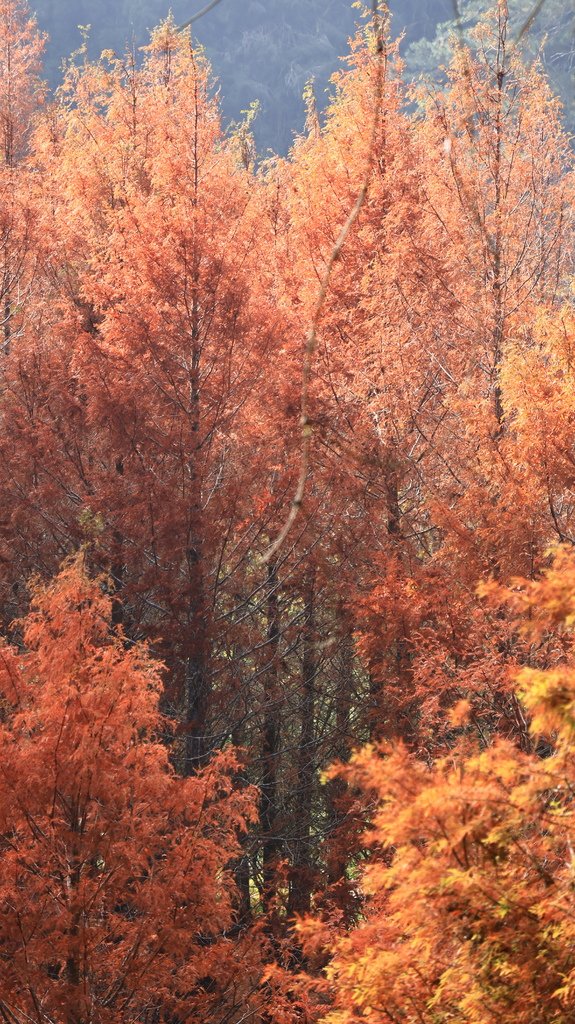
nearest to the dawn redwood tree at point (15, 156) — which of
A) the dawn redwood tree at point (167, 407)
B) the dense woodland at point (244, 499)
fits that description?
the dense woodland at point (244, 499)

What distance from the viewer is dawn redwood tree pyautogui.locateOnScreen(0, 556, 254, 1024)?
258 inches

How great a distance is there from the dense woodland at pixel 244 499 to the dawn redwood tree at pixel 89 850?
0.03 m

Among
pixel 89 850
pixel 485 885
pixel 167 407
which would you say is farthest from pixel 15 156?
pixel 485 885

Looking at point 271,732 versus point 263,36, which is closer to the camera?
point 271,732

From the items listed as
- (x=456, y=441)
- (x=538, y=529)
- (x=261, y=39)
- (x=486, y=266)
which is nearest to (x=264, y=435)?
(x=456, y=441)

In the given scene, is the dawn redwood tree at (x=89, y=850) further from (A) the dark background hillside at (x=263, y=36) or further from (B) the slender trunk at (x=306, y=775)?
(A) the dark background hillside at (x=263, y=36)

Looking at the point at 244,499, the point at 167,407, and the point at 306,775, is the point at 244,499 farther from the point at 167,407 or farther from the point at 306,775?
the point at 306,775

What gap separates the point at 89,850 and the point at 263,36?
89.3m

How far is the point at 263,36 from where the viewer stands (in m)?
83.9

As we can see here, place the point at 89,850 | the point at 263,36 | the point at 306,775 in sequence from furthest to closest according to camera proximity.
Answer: the point at 263,36 → the point at 306,775 → the point at 89,850

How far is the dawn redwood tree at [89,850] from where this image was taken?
258 inches

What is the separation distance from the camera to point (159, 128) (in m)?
12.0

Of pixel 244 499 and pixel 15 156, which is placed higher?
pixel 15 156

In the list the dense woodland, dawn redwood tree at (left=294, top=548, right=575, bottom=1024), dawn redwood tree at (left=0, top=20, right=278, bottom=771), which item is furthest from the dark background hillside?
dawn redwood tree at (left=294, top=548, right=575, bottom=1024)
